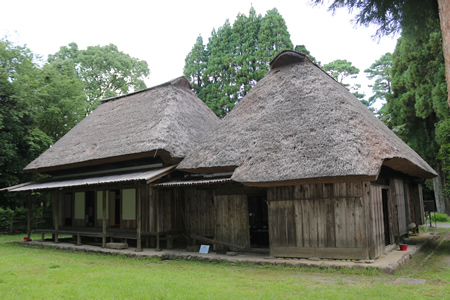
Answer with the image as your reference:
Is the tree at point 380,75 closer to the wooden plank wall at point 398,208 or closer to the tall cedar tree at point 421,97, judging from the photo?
the tall cedar tree at point 421,97

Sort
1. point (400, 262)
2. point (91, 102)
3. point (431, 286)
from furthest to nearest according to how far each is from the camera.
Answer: point (91, 102) → point (400, 262) → point (431, 286)

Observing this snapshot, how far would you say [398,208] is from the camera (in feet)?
39.1

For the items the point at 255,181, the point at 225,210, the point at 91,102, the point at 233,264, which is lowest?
the point at 233,264

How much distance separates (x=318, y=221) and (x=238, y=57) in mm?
18815

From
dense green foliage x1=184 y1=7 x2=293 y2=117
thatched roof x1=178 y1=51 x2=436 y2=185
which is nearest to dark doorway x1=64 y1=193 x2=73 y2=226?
thatched roof x1=178 y1=51 x2=436 y2=185

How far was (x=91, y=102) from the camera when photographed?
2709 centimetres

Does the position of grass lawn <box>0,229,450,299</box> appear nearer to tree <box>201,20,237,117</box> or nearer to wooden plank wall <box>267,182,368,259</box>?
wooden plank wall <box>267,182,368,259</box>

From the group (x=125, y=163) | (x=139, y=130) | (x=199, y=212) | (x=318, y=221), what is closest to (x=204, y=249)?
(x=199, y=212)

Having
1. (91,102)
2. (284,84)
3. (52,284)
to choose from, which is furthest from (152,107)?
(91,102)

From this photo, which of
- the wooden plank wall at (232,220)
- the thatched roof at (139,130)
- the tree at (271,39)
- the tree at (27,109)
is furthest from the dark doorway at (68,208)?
the tree at (271,39)

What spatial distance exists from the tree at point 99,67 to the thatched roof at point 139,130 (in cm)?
1198

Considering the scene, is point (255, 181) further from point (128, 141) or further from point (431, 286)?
point (128, 141)

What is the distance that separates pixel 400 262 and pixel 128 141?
972cm

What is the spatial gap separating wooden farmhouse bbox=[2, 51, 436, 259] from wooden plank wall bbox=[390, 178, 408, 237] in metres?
0.05
